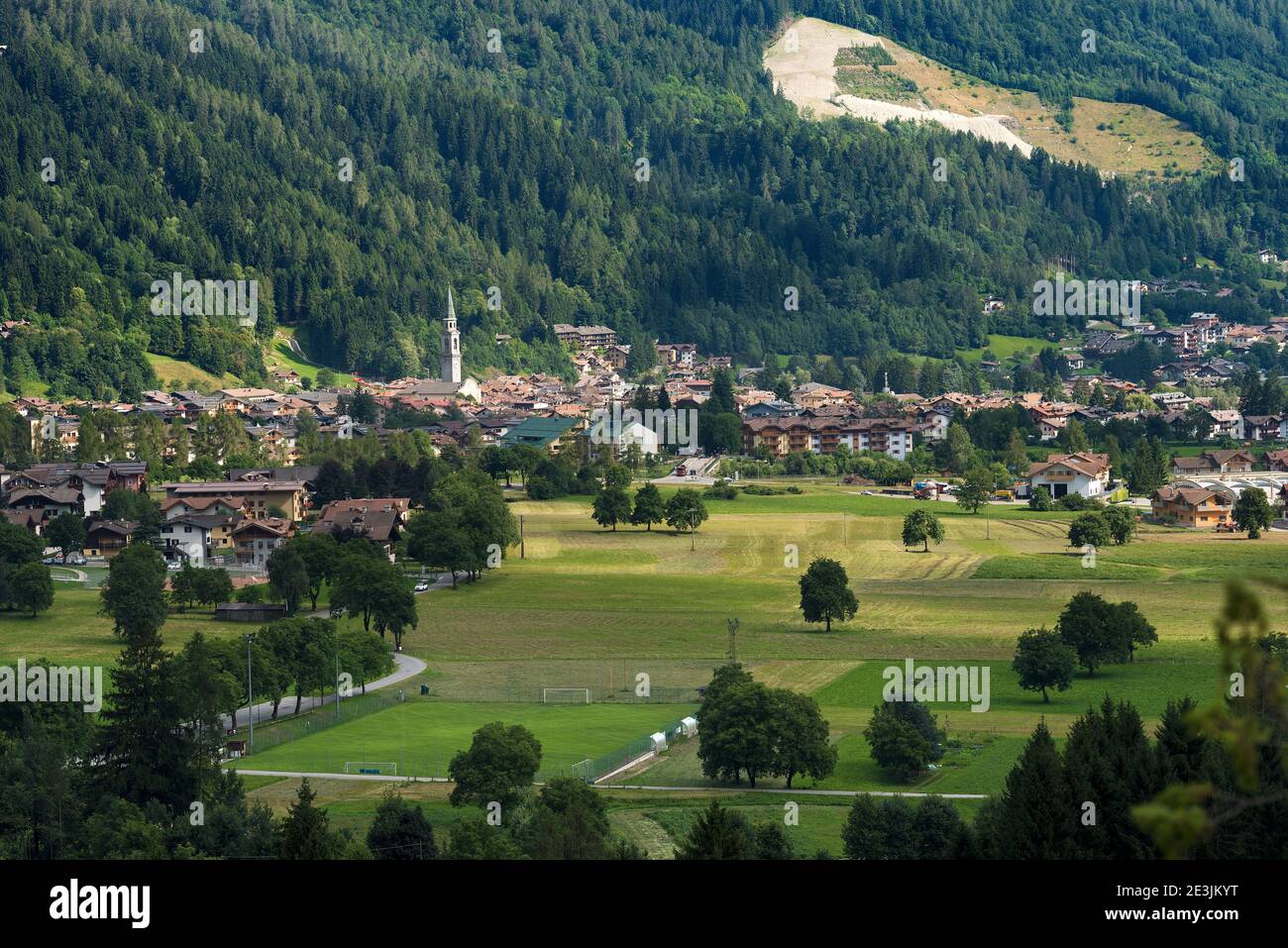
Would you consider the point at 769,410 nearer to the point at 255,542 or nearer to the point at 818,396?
the point at 818,396

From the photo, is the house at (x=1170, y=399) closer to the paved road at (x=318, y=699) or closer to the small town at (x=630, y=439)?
the small town at (x=630, y=439)

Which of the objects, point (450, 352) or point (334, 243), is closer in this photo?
A: point (450, 352)

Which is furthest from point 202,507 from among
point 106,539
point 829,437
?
point 829,437

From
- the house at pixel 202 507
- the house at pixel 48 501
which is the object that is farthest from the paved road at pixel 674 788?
the house at pixel 48 501

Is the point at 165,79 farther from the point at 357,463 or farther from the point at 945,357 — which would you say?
the point at 357,463

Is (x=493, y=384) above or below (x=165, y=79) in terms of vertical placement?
below
